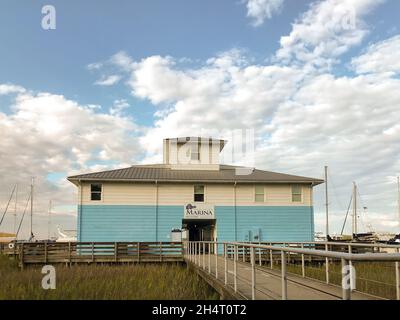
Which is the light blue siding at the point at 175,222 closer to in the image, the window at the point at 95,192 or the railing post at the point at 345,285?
the window at the point at 95,192

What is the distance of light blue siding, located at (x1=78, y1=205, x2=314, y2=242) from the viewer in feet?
87.6

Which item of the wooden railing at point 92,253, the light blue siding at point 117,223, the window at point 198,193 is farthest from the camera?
the window at point 198,193

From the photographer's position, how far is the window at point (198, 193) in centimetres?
2806

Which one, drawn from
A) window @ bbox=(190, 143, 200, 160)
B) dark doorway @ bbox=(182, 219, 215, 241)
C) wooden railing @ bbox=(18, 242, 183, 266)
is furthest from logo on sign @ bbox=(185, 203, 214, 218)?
window @ bbox=(190, 143, 200, 160)

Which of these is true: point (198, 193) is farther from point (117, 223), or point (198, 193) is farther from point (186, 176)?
point (117, 223)

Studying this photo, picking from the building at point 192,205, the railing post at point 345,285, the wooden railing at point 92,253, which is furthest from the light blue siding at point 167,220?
the railing post at point 345,285

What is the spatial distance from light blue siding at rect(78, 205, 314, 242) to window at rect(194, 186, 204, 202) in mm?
1166

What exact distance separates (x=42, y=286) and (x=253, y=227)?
16134 mm

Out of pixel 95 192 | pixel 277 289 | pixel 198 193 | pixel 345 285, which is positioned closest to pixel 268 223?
pixel 198 193

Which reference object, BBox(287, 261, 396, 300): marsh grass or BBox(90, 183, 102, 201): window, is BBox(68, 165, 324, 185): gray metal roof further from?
BBox(287, 261, 396, 300): marsh grass

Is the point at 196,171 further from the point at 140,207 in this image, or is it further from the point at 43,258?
the point at 43,258

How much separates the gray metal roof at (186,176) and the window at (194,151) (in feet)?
4.29

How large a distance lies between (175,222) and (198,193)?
2.34 m
